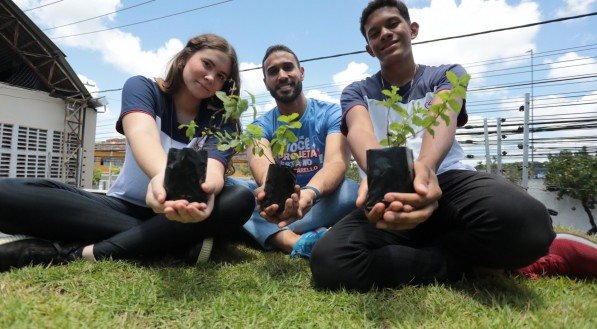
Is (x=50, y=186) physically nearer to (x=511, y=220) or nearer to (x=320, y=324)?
(x=320, y=324)

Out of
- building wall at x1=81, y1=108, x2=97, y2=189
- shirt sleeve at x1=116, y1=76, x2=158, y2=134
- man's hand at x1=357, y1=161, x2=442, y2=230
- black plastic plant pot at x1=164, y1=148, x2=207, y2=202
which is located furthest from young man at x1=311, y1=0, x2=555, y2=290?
building wall at x1=81, y1=108, x2=97, y2=189

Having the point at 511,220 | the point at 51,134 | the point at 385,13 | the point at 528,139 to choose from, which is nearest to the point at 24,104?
the point at 51,134

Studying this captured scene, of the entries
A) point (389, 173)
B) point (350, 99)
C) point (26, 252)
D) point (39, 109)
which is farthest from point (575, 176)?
point (39, 109)

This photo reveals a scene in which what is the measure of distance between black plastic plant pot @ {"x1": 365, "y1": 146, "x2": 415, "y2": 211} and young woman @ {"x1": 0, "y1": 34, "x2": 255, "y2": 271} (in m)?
0.58

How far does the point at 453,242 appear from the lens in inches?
57.1

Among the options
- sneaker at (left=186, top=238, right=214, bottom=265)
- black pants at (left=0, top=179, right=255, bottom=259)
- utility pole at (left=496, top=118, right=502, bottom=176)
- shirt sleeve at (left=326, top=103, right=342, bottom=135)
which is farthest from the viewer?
utility pole at (left=496, top=118, right=502, bottom=176)

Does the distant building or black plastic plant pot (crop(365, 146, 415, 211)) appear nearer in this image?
black plastic plant pot (crop(365, 146, 415, 211))

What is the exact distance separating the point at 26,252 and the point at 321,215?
4.51 feet

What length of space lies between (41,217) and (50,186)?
154 mm

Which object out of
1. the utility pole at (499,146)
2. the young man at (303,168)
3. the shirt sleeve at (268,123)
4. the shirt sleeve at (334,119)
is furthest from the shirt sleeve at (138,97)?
the utility pole at (499,146)

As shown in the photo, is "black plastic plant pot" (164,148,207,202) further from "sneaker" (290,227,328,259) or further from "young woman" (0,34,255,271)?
"sneaker" (290,227,328,259)

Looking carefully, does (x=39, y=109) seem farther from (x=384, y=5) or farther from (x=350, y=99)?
(x=384, y=5)

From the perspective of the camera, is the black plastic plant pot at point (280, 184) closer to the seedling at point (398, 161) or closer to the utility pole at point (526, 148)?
the seedling at point (398, 161)

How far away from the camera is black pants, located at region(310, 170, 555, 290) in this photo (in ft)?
4.21
